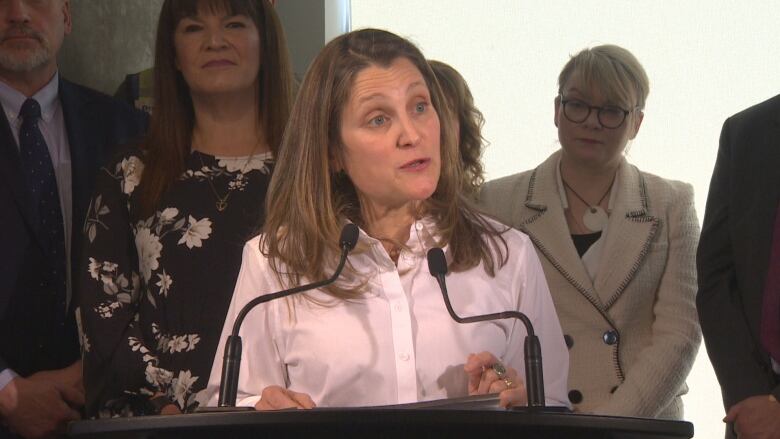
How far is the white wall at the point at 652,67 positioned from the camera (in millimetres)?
3482

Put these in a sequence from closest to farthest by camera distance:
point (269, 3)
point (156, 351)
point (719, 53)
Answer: point (156, 351) < point (269, 3) < point (719, 53)

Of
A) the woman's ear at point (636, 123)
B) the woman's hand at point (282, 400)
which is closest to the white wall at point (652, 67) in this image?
the woman's ear at point (636, 123)

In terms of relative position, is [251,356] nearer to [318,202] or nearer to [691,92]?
[318,202]

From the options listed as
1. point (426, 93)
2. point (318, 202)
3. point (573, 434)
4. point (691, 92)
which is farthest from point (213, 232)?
point (691, 92)

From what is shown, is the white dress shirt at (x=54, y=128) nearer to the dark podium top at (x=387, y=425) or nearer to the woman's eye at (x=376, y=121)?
the woman's eye at (x=376, y=121)

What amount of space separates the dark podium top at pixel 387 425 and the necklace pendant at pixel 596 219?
1790mm

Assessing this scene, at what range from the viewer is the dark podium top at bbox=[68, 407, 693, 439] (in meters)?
1.22

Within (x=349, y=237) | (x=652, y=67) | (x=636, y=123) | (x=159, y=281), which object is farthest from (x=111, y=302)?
(x=652, y=67)

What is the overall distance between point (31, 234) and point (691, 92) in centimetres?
202

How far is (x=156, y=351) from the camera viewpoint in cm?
253

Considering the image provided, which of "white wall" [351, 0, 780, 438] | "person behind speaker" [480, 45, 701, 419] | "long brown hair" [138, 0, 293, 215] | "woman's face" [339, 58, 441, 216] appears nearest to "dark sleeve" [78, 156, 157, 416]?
"long brown hair" [138, 0, 293, 215]

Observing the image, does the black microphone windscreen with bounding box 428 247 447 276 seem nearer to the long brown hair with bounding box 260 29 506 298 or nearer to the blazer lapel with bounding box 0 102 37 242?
the long brown hair with bounding box 260 29 506 298

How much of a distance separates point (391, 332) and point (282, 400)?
0.94 feet

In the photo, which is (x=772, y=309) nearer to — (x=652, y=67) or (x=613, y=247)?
(x=613, y=247)
